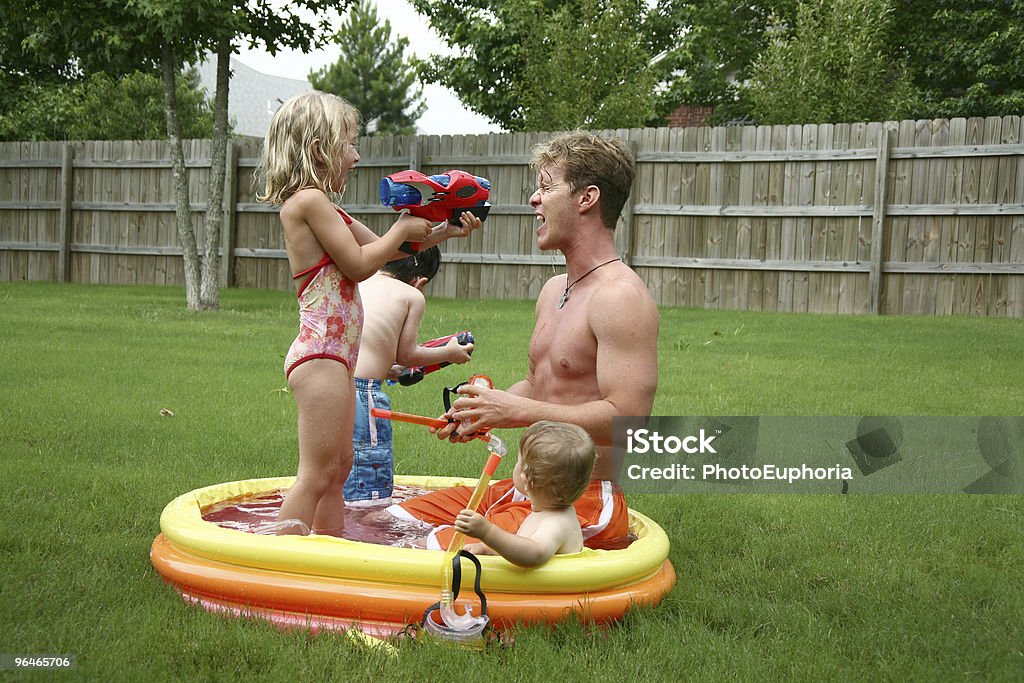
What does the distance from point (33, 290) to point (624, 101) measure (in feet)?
29.1

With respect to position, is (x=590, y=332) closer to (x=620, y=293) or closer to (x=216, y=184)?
(x=620, y=293)

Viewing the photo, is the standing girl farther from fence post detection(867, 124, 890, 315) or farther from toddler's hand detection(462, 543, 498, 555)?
fence post detection(867, 124, 890, 315)

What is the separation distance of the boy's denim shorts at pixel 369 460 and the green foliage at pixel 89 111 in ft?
78.3

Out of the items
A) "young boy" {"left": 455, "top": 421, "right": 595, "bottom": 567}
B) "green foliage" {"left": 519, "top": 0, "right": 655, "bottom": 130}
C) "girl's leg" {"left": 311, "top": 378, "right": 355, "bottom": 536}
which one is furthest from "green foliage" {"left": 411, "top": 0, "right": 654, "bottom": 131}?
"young boy" {"left": 455, "top": 421, "right": 595, "bottom": 567}

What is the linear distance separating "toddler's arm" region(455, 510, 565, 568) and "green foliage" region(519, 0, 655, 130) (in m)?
13.2

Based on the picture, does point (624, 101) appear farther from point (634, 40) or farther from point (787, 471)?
point (787, 471)

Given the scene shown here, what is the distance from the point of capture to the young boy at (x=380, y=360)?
3.91m

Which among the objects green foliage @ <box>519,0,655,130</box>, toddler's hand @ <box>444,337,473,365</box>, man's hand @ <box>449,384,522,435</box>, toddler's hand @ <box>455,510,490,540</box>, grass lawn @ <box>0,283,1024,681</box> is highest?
green foliage @ <box>519,0,655,130</box>

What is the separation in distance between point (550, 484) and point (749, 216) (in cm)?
1007

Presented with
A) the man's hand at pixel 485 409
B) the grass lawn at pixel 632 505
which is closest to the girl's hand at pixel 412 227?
the man's hand at pixel 485 409

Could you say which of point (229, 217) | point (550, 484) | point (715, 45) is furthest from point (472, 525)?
point (715, 45)

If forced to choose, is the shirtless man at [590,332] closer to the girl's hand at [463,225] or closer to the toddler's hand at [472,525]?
the girl's hand at [463,225]

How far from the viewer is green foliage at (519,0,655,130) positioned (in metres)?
15.7

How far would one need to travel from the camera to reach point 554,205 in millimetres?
3205
